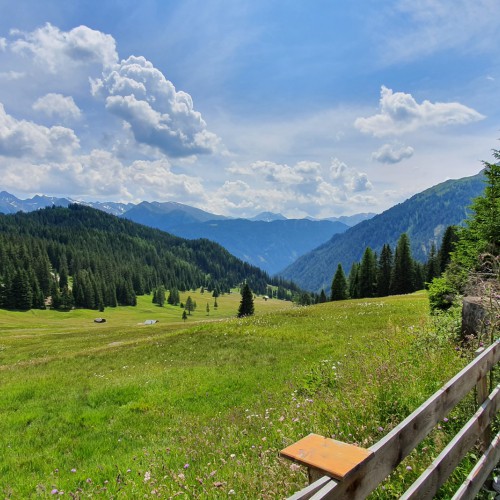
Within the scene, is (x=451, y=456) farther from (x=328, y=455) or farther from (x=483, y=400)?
(x=328, y=455)

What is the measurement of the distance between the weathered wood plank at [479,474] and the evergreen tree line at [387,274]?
88.3 meters

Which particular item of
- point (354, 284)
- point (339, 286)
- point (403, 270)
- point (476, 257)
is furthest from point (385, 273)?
point (476, 257)

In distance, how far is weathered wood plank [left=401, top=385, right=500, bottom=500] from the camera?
3016 millimetres

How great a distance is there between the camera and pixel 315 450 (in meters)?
2.58

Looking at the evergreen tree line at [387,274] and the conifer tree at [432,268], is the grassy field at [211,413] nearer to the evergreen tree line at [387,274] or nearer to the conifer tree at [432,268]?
the evergreen tree line at [387,274]

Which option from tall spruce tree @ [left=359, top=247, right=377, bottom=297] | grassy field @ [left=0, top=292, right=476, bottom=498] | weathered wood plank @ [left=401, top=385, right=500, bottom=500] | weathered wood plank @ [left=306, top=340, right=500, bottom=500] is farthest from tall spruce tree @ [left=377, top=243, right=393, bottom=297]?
weathered wood plank @ [left=306, top=340, right=500, bottom=500]

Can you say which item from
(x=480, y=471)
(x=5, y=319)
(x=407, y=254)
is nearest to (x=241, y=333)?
(x=480, y=471)

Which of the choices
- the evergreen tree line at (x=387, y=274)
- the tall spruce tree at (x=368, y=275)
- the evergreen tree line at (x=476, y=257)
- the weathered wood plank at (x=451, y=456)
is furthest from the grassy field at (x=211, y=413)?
the tall spruce tree at (x=368, y=275)

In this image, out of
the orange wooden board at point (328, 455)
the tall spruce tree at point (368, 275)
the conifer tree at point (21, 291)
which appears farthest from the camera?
the conifer tree at point (21, 291)

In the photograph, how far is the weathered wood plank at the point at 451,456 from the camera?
3.02 metres

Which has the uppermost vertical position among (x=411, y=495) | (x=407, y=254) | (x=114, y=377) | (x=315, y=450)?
(x=407, y=254)

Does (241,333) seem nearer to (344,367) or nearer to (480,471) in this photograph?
(344,367)

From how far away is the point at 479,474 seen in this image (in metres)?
3.88

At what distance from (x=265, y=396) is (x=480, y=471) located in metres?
7.67
